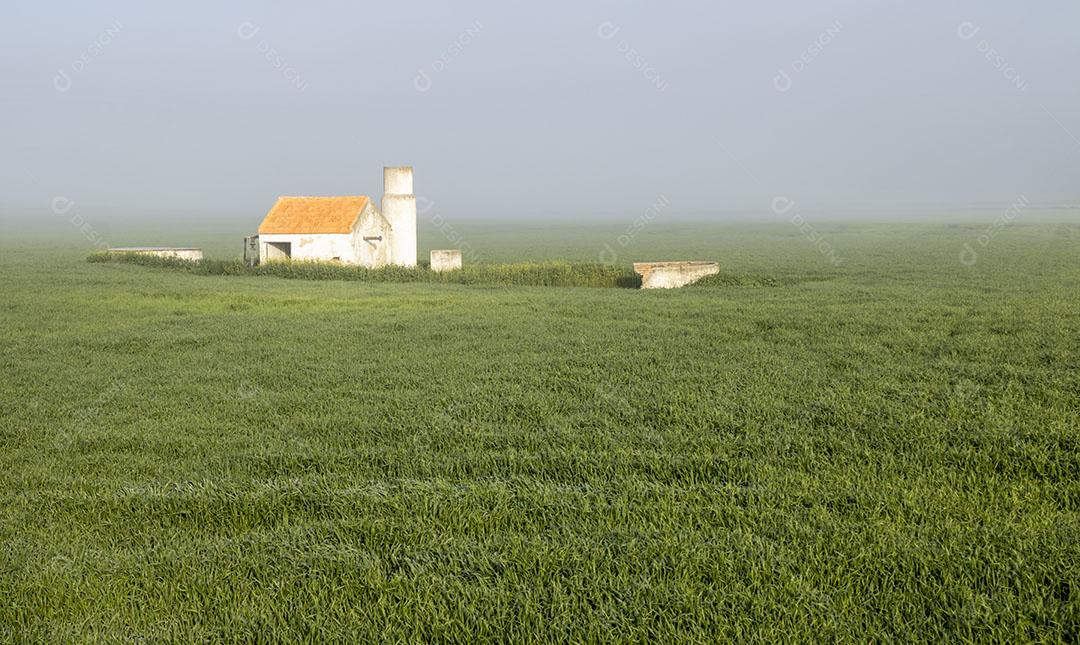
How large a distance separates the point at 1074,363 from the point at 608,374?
5330mm

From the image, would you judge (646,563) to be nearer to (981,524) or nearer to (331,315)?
(981,524)

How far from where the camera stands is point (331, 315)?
1573 cm

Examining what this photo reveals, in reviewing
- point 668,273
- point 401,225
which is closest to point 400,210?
point 401,225

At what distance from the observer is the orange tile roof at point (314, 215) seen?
28.2 m

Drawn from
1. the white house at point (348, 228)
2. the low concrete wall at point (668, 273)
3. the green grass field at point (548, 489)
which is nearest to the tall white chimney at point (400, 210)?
the white house at point (348, 228)

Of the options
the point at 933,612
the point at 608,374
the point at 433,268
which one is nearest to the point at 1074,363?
the point at 608,374

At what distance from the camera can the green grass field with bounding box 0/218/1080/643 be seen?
3635mm

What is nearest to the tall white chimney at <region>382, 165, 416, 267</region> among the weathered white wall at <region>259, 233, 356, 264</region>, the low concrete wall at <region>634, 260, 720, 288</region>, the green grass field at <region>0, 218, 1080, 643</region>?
the weathered white wall at <region>259, 233, 356, 264</region>

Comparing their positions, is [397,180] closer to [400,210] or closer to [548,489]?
[400,210]

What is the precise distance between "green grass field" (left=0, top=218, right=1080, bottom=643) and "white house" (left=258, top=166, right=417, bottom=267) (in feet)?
55.4

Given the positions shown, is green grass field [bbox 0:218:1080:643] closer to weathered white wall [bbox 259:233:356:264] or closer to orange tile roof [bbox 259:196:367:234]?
weathered white wall [bbox 259:233:356:264]

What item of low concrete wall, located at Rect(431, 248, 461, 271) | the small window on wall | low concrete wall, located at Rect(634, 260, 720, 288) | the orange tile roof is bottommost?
low concrete wall, located at Rect(634, 260, 720, 288)

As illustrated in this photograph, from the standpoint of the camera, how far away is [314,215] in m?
29.0

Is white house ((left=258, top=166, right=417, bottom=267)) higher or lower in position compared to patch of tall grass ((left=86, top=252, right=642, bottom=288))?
higher
